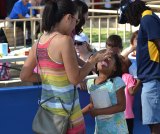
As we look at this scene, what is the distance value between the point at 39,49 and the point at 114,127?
910 mm

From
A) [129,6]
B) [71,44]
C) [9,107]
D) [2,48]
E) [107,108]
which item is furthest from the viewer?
[2,48]

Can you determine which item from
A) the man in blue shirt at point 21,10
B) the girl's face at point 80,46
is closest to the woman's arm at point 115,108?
the girl's face at point 80,46

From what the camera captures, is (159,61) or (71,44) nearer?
(71,44)

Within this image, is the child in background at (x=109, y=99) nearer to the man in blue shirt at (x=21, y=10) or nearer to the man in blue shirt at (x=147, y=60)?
the man in blue shirt at (x=147, y=60)

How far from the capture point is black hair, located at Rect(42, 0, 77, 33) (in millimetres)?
3605

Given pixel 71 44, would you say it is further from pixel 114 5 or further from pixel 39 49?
pixel 114 5

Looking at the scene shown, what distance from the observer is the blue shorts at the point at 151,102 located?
4.81 m

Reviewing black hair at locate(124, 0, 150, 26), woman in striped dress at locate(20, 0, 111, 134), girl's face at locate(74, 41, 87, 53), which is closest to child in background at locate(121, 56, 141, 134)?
black hair at locate(124, 0, 150, 26)

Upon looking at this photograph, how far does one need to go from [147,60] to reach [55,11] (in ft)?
4.79

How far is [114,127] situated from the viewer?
4137 millimetres

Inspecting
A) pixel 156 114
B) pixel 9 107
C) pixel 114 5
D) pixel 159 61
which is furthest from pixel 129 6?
pixel 114 5

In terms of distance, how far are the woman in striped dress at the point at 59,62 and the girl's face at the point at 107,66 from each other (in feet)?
1.29

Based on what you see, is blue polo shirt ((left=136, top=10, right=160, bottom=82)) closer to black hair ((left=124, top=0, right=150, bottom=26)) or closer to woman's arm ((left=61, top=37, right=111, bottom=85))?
black hair ((left=124, top=0, right=150, bottom=26))

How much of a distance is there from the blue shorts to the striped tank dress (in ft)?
4.18
